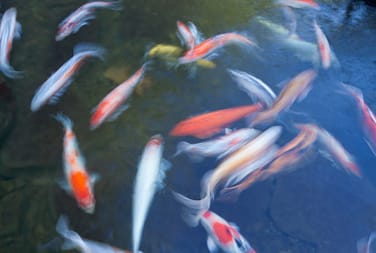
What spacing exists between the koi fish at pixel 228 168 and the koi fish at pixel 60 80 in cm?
74

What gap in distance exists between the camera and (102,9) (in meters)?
2.28

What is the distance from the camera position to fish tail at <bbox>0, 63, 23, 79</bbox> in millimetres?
1826

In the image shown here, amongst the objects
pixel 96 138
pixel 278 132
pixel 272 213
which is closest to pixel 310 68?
pixel 278 132

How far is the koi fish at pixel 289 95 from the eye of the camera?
65.7 inches

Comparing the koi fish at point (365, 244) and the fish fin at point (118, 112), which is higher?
the fish fin at point (118, 112)

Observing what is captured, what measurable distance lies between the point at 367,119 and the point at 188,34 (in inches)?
39.7

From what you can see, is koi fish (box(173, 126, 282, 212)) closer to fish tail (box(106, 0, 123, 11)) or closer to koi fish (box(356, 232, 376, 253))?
koi fish (box(356, 232, 376, 253))

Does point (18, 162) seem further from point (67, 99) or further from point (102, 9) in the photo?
point (102, 9)

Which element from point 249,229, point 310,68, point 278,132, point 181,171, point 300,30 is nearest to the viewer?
point 249,229

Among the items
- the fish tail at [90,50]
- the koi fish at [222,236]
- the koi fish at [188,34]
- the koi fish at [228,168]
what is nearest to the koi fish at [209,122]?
the koi fish at [228,168]

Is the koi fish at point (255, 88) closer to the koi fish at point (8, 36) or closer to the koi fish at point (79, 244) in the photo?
the koi fish at point (79, 244)

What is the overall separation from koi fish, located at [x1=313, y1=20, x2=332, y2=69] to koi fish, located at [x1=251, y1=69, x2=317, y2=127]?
116 mm

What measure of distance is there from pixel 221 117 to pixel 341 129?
0.53m

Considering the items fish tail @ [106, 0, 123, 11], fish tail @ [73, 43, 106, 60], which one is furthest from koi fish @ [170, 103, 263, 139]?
fish tail @ [106, 0, 123, 11]
